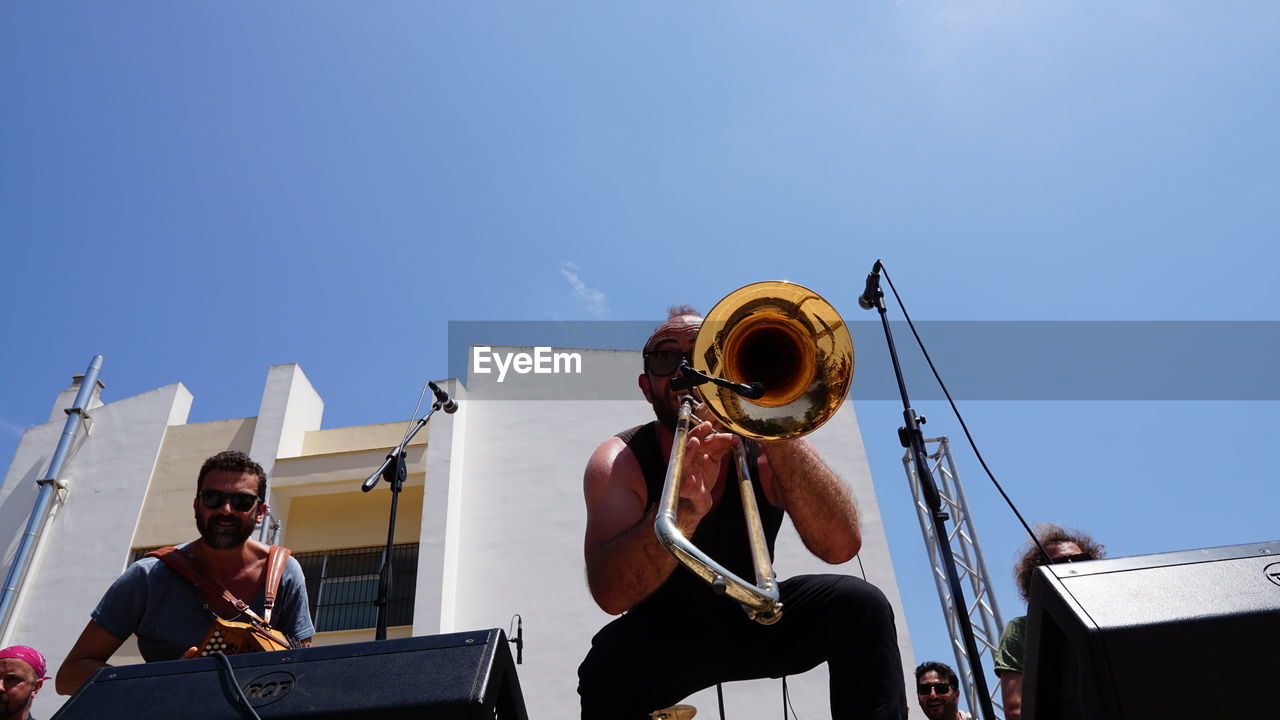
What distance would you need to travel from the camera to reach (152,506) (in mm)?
13797

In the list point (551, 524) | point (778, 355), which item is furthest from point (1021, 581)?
point (551, 524)

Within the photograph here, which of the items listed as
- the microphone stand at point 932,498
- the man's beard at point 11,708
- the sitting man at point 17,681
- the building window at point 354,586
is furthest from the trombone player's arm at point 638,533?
the building window at point 354,586

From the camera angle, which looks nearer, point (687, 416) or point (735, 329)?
point (687, 416)

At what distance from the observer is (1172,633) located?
1.34 metres

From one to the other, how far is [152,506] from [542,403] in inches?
284

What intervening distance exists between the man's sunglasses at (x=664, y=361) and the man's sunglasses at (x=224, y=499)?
5.82 ft

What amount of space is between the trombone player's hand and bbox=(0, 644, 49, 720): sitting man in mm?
3201

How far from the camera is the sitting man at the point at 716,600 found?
209 cm

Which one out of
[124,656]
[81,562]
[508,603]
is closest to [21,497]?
[81,562]

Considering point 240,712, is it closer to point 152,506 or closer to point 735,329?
point 735,329

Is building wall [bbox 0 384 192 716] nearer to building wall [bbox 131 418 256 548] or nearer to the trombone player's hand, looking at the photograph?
building wall [bbox 131 418 256 548]

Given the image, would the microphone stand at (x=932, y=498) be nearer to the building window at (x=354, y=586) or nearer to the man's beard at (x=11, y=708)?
the man's beard at (x=11, y=708)

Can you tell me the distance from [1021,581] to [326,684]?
13.0ft

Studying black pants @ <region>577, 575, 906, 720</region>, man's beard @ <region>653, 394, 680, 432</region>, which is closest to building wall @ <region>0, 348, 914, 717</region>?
man's beard @ <region>653, 394, 680, 432</region>
